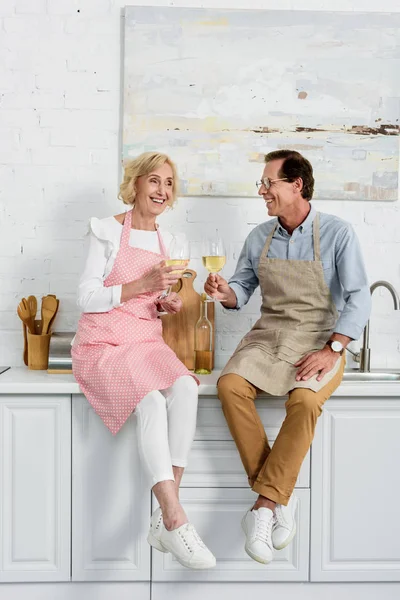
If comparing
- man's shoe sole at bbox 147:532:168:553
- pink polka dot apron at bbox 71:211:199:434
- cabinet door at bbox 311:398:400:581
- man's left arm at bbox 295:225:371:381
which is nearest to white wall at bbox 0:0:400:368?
pink polka dot apron at bbox 71:211:199:434

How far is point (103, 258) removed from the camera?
2600 mm

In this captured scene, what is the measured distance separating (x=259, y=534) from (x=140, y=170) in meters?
1.43

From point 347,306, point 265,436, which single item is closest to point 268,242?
point 347,306

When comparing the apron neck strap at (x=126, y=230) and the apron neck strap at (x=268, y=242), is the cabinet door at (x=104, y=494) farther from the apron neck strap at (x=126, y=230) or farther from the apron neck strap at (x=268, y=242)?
the apron neck strap at (x=268, y=242)

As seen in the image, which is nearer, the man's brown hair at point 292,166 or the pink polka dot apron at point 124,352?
the pink polka dot apron at point 124,352

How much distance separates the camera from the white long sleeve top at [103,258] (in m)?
2.50

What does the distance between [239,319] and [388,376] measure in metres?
0.70

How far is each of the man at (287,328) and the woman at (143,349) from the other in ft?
0.64

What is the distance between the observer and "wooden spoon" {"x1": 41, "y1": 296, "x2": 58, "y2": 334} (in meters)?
2.87

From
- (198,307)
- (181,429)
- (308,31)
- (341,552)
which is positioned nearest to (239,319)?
(198,307)

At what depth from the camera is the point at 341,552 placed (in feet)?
8.13

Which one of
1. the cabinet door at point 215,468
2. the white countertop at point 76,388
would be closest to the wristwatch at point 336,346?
the white countertop at point 76,388

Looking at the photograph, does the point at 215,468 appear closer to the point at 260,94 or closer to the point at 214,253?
the point at 214,253

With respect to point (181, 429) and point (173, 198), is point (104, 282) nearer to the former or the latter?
point (173, 198)
